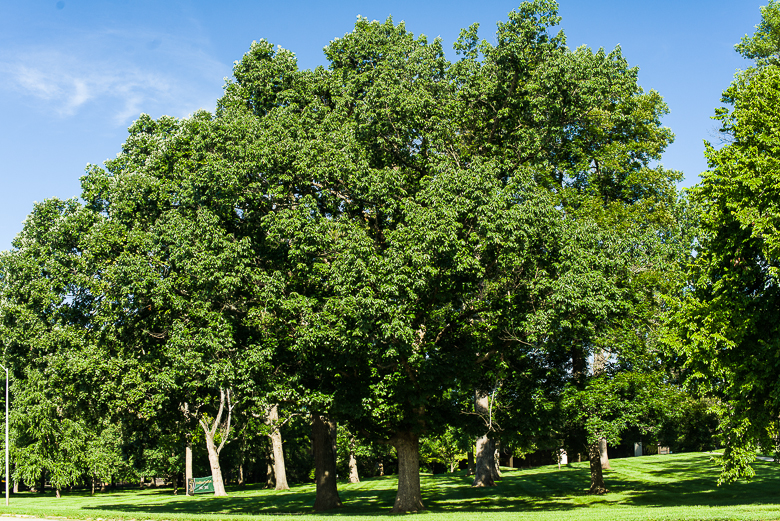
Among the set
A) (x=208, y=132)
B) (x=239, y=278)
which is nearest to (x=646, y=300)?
(x=239, y=278)

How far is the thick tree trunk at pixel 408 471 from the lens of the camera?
21219 mm

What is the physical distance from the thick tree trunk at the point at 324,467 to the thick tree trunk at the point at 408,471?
4.61 metres

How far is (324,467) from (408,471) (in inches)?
236

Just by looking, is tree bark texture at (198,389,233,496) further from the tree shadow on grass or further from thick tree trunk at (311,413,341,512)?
thick tree trunk at (311,413,341,512)

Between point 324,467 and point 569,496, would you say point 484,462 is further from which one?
point 324,467

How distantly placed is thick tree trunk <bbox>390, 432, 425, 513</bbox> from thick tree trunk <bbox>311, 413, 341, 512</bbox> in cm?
461

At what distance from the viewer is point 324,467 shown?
86.2 ft

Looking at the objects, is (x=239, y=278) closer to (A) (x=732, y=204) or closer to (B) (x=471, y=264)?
(B) (x=471, y=264)

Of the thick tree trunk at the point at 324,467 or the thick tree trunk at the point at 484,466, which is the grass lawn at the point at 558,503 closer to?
the thick tree trunk at the point at 324,467

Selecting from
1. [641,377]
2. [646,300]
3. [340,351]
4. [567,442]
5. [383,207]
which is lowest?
[567,442]

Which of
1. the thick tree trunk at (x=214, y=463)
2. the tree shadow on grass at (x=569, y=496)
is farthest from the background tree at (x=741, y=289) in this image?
the thick tree trunk at (x=214, y=463)

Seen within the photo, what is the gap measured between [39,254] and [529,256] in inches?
964

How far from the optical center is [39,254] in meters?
29.7

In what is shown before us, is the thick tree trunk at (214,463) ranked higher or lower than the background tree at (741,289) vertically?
lower
